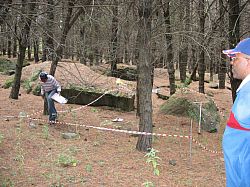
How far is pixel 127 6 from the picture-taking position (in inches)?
360

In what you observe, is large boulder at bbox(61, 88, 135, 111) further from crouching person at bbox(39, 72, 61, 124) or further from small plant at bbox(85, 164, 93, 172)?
small plant at bbox(85, 164, 93, 172)

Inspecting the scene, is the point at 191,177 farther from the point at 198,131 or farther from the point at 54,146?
the point at 198,131

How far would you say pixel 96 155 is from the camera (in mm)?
8398

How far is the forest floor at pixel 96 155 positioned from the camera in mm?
6789

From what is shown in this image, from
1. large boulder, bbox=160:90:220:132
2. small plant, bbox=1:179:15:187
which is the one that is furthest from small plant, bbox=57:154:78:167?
large boulder, bbox=160:90:220:132

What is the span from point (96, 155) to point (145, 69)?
94.1 inches

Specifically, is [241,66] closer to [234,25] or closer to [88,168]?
[88,168]

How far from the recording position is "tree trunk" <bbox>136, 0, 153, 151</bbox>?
817 centimetres

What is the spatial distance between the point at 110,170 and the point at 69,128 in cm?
357

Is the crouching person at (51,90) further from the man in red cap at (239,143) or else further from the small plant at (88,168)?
the man in red cap at (239,143)

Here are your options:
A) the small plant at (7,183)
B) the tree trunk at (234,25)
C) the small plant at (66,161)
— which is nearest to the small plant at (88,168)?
the small plant at (66,161)

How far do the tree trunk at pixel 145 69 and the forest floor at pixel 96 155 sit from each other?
482mm

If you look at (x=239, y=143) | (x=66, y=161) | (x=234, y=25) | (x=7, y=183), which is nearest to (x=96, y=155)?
(x=66, y=161)

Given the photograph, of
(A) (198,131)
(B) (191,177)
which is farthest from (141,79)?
(A) (198,131)
